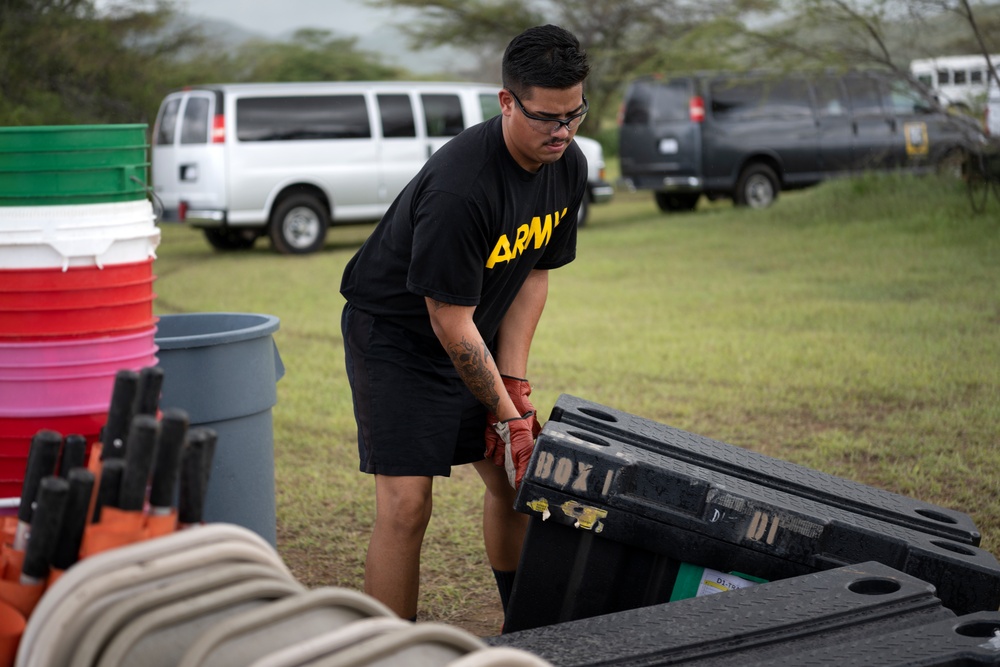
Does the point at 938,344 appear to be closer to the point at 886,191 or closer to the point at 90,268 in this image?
the point at 90,268

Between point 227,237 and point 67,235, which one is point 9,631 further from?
point 227,237

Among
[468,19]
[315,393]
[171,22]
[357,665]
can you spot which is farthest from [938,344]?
[468,19]

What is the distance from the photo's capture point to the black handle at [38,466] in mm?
1836

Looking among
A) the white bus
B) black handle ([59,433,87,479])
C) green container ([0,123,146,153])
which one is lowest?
black handle ([59,433,87,479])

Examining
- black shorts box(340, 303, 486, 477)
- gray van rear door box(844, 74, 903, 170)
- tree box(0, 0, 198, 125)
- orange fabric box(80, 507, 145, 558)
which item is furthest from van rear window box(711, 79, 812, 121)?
orange fabric box(80, 507, 145, 558)

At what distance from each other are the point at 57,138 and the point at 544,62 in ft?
3.84

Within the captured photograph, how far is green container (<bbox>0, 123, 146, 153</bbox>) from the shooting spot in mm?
2518

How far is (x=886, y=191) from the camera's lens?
47.9 ft

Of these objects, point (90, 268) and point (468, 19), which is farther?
point (468, 19)

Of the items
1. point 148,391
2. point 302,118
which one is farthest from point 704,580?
point 302,118

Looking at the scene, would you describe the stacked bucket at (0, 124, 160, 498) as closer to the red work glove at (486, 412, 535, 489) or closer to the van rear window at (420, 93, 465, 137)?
the red work glove at (486, 412, 535, 489)

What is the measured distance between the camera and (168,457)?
162 centimetres

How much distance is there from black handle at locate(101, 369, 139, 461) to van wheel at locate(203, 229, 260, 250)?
45.1 feet

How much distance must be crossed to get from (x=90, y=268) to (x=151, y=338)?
0.24 meters
